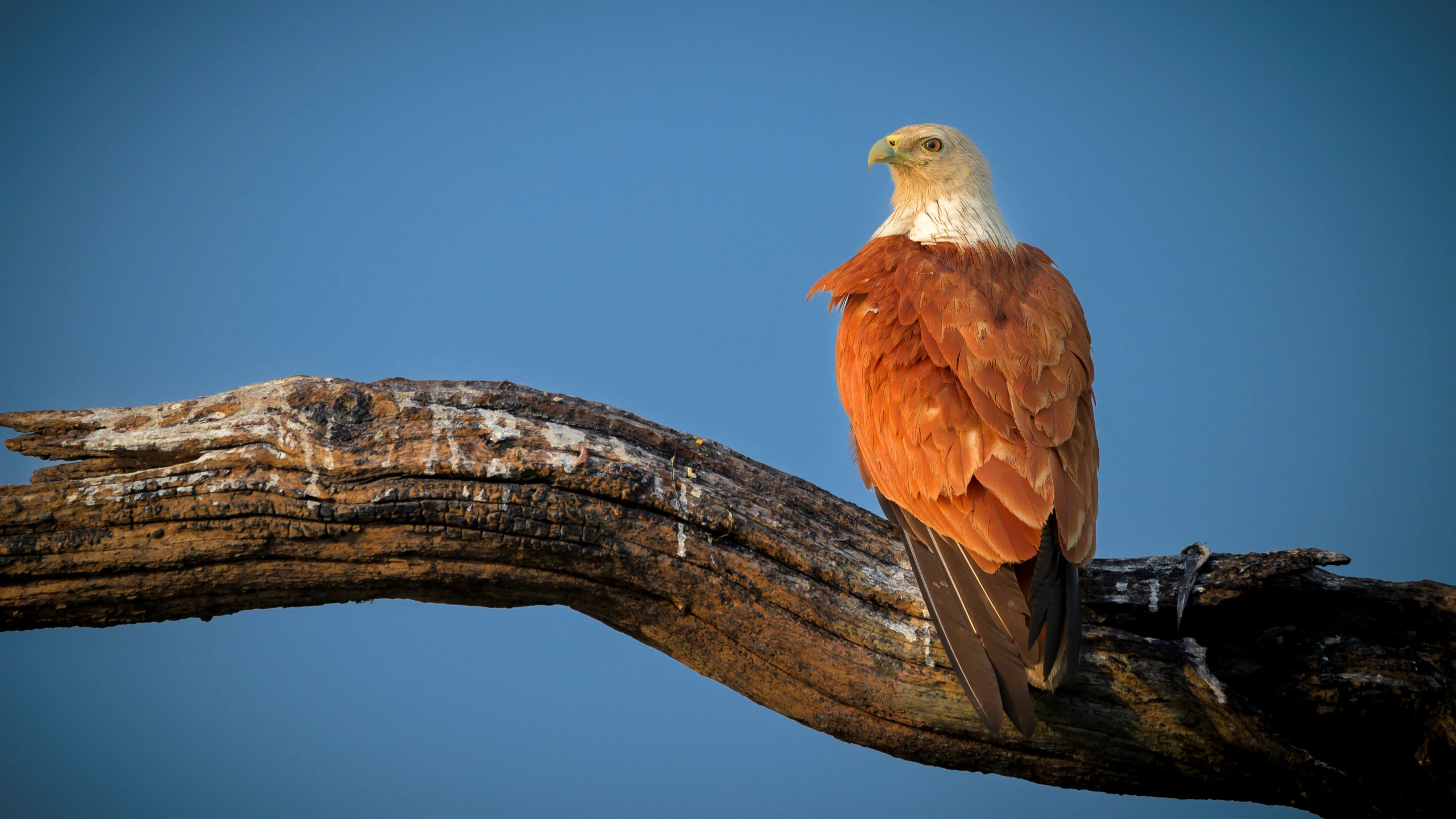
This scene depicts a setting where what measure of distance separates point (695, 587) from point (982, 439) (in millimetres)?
934

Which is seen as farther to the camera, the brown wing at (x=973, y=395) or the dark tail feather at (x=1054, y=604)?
the brown wing at (x=973, y=395)

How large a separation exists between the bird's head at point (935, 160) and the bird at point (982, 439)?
458 millimetres

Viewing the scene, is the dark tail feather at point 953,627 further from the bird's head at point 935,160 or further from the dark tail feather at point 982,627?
the bird's head at point 935,160

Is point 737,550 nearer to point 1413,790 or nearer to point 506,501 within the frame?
point 506,501

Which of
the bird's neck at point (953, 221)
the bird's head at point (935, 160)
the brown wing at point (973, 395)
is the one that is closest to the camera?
the brown wing at point (973, 395)

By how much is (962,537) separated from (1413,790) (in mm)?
1493

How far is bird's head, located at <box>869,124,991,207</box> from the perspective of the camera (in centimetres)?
385

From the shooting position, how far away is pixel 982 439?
2.70 metres

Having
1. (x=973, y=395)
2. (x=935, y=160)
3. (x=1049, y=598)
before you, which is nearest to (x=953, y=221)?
(x=935, y=160)

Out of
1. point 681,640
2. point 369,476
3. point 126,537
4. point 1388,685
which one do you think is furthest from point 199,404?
point 1388,685

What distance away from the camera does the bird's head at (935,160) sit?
12.6 feet

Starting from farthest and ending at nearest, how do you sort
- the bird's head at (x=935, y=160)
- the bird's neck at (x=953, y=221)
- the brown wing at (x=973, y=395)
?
the bird's head at (x=935, y=160), the bird's neck at (x=953, y=221), the brown wing at (x=973, y=395)

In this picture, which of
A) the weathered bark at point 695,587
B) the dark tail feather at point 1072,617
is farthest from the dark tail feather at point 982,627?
the weathered bark at point 695,587

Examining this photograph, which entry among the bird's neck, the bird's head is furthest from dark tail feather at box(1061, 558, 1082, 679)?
the bird's head
